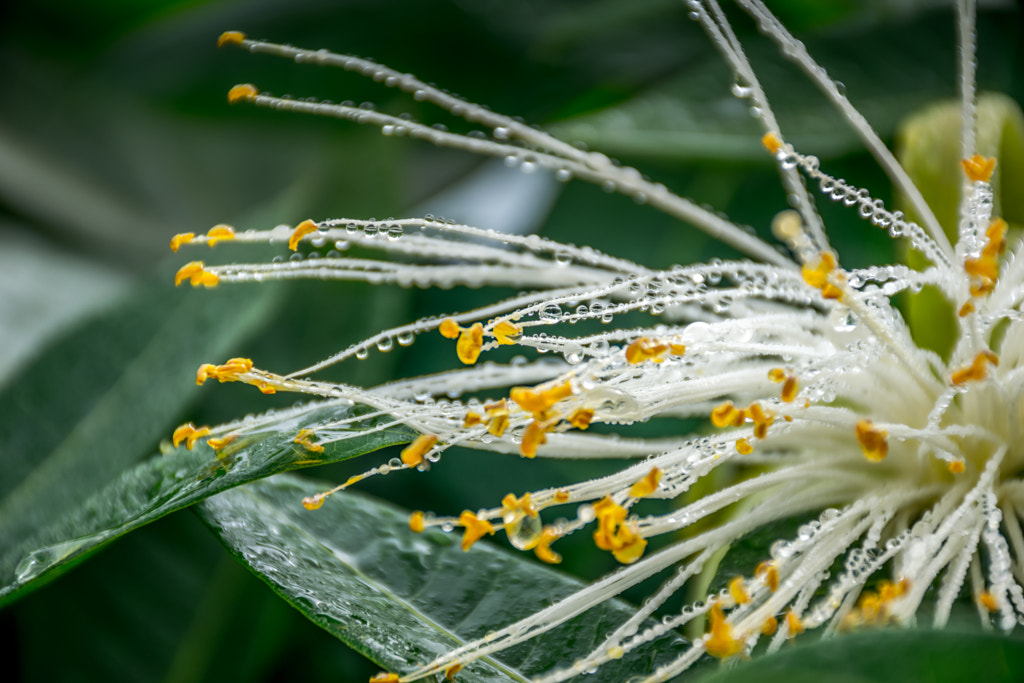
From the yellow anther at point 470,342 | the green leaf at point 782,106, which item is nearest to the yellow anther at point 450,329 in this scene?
the yellow anther at point 470,342

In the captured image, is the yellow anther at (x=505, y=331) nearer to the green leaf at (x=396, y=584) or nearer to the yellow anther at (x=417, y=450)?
the yellow anther at (x=417, y=450)

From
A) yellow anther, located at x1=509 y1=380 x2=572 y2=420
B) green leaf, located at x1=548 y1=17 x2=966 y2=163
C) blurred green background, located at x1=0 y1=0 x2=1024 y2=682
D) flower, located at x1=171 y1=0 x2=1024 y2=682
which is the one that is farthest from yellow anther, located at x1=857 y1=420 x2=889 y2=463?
green leaf, located at x1=548 y1=17 x2=966 y2=163

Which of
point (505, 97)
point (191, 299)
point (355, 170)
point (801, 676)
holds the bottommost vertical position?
point (801, 676)

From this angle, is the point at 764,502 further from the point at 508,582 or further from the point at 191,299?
the point at 191,299

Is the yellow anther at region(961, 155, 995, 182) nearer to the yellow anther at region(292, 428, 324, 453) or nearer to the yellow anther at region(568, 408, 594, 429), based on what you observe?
the yellow anther at region(568, 408, 594, 429)

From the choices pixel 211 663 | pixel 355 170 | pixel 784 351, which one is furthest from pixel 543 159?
pixel 211 663
